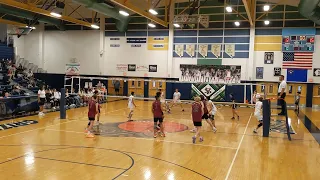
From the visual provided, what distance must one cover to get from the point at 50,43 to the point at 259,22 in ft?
72.3

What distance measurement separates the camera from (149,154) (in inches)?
422

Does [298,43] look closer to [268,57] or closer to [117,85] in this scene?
[268,57]

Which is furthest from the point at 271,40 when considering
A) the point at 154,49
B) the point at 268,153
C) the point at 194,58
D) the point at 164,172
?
the point at 164,172

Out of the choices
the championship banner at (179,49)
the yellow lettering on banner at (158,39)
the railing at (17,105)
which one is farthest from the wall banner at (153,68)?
the railing at (17,105)

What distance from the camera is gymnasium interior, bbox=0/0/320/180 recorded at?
388 inches

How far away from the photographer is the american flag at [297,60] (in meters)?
27.3

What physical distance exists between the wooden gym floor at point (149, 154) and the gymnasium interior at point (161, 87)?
0.13 feet

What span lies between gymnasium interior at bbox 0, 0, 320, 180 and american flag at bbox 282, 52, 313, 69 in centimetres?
8

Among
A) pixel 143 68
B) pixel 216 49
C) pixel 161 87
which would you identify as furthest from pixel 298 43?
pixel 143 68

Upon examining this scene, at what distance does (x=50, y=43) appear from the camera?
35.4 meters

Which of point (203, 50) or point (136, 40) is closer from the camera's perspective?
point (203, 50)

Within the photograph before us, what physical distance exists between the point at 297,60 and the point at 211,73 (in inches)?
292

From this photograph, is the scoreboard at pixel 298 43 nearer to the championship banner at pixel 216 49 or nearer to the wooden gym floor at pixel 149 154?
the championship banner at pixel 216 49

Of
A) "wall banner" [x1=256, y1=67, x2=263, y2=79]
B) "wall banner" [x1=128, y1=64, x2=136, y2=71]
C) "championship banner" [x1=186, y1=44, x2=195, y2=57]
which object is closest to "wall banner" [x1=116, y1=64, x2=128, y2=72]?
"wall banner" [x1=128, y1=64, x2=136, y2=71]
